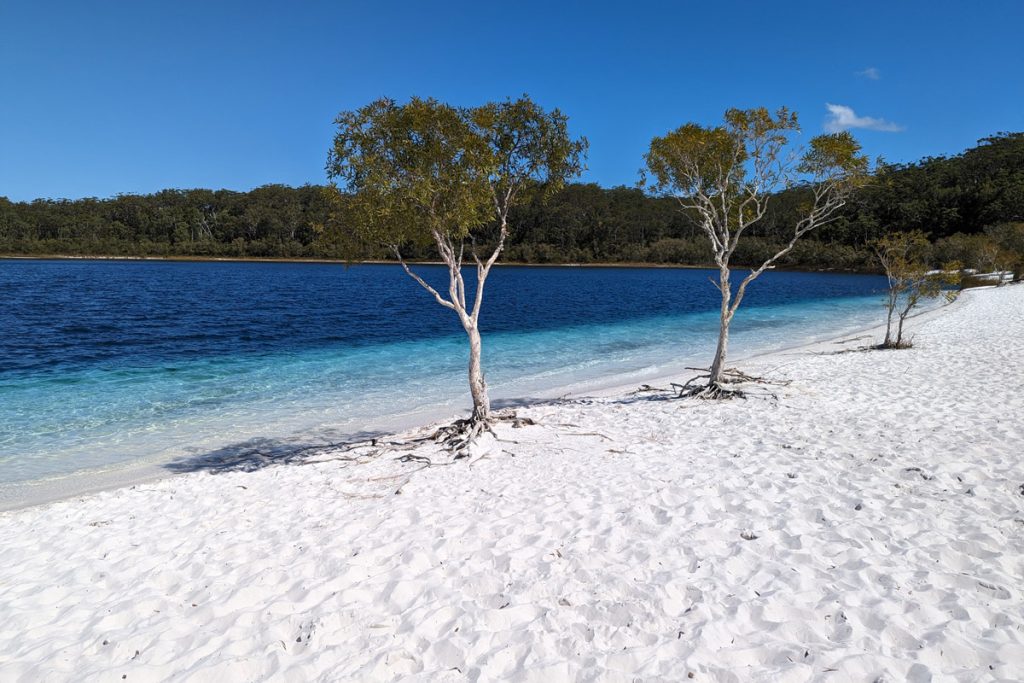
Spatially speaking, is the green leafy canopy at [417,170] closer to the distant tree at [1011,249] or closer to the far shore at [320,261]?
the distant tree at [1011,249]

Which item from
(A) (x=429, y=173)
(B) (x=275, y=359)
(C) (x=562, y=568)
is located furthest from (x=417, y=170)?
(B) (x=275, y=359)

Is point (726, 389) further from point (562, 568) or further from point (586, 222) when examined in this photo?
point (586, 222)

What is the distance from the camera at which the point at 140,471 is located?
10.7m

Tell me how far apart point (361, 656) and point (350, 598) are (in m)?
0.92

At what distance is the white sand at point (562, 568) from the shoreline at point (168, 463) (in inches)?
45.0

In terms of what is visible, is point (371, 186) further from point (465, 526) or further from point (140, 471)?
point (140, 471)

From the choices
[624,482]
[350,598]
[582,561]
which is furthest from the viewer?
[624,482]

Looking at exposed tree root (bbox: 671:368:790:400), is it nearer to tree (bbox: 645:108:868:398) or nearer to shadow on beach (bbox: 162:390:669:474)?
tree (bbox: 645:108:868:398)

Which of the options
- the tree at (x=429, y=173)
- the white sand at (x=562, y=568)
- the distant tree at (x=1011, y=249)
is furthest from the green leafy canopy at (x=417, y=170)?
the distant tree at (x=1011, y=249)

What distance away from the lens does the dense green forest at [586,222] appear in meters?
113

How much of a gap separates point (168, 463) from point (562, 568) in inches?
378

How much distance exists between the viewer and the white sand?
4117 millimetres

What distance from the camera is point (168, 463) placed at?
36.6ft

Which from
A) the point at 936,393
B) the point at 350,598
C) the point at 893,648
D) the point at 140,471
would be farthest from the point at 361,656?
the point at 936,393
